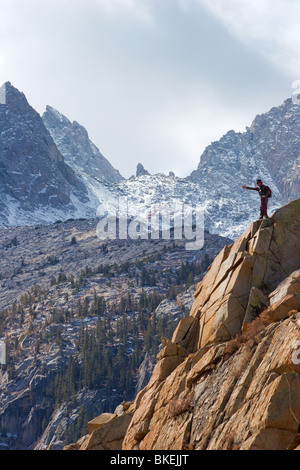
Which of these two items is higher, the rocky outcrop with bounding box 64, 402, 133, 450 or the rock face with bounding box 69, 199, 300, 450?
the rock face with bounding box 69, 199, 300, 450

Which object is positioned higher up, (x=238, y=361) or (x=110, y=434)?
(x=238, y=361)

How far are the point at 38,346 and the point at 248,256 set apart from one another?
13373 cm

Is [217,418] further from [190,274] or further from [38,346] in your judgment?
[190,274]

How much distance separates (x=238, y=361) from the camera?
22938 millimetres

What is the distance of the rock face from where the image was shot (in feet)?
65.8

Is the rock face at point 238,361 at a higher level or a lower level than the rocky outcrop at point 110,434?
higher

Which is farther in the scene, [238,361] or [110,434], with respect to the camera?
[110,434]

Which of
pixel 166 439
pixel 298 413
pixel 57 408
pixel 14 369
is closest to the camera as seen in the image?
pixel 298 413

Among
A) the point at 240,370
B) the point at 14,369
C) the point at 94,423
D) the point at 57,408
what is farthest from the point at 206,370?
the point at 14,369

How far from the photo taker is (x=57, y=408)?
137 metres

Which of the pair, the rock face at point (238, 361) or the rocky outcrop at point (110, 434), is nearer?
the rock face at point (238, 361)

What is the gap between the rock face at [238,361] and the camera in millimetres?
20047

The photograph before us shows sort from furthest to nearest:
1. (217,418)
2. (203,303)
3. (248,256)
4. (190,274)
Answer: (190,274)
(203,303)
(248,256)
(217,418)

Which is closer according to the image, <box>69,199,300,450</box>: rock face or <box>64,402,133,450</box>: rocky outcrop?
<box>69,199,300,450</box>: rock face
